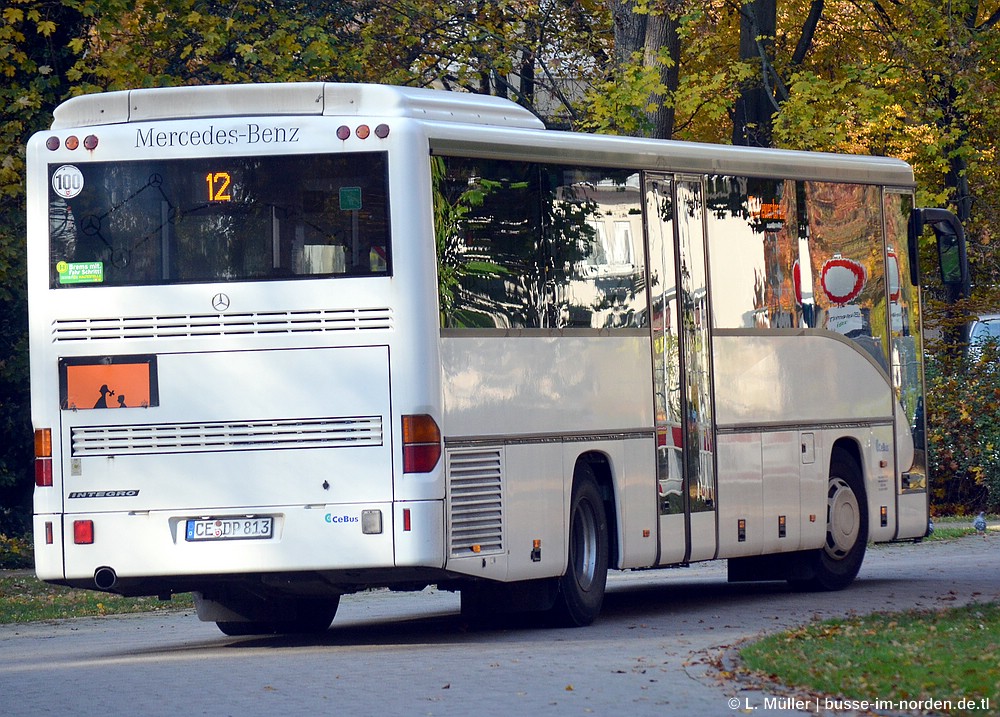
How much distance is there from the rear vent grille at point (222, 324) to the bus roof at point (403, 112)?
1.27 metres

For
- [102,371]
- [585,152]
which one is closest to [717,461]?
[585,152]

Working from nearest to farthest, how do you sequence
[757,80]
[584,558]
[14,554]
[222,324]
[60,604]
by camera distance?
1. [222,324]
2. [584,558]
3. [60,604]
4. [14,554]
5. [757,80]

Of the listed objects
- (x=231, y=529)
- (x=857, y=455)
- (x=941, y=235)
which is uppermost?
(x=941, y=235)

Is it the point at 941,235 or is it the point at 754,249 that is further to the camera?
the point at 941,235

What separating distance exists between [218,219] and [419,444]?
196cm

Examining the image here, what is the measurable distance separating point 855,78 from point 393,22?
22.5ft

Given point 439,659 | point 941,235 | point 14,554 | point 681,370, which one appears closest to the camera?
point 439,659

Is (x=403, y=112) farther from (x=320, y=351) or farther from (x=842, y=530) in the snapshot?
(x=842, y=530)

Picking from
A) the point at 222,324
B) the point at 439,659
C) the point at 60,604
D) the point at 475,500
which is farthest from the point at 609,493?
the point at 60,604

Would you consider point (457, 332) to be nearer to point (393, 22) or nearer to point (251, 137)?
point (251, 137)

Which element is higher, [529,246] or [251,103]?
[251,103]

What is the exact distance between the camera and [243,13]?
85.7 feet

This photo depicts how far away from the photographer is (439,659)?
12062mm

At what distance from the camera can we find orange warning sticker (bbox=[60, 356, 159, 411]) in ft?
42.1
